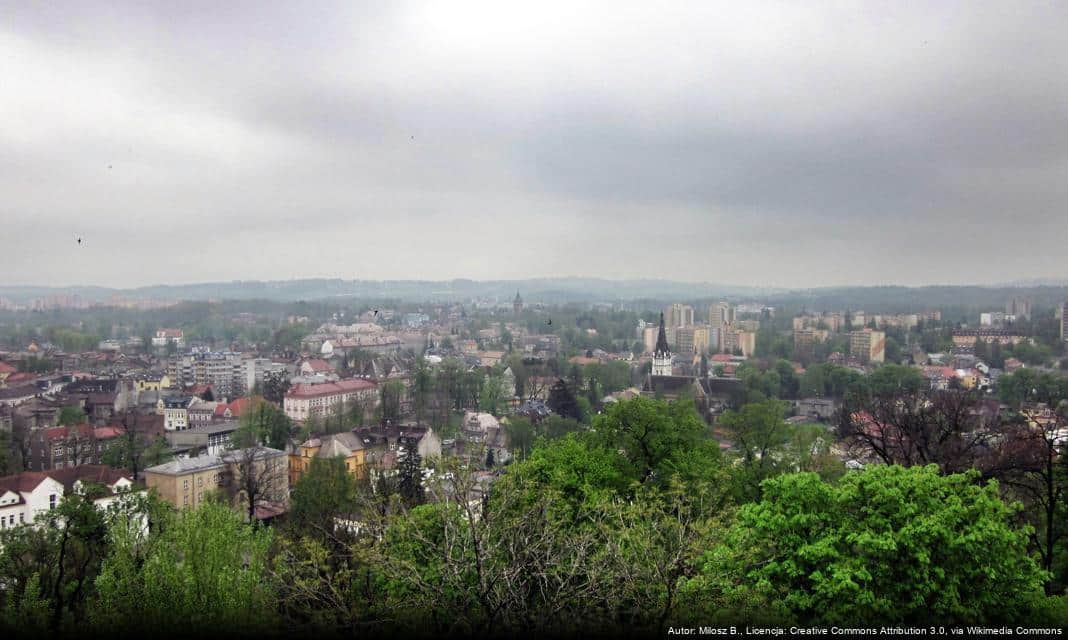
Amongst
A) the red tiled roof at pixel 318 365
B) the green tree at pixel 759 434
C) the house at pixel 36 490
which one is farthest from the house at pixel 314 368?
the green tree at pixel 759 434

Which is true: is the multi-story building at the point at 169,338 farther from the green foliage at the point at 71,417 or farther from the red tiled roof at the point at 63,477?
the red tiled roof at the point at 63,477

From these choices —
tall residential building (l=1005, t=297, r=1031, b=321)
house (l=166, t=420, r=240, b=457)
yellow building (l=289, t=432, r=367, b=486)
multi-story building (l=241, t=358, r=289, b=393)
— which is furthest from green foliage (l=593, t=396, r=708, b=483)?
tall residential building (l=1005, t=297, r=1031, b=321)

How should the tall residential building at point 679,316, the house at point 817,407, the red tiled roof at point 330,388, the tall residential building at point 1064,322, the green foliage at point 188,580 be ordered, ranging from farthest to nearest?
the tall residential building at point 679,316 → the tall residential building at point 1064,322 → the house at point 817,407 → the red tiled roof at point 330,388 → the green foliage at point 188,580

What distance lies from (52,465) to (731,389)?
30926mm

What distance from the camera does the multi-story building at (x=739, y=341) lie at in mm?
68831

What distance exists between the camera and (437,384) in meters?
38.2

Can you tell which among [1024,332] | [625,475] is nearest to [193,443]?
[625,475]

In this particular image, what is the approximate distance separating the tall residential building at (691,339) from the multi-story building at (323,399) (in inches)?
1613

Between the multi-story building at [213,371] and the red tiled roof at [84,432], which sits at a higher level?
the red tiled roof at [84,432]

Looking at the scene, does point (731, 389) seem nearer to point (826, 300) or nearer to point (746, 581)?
point (746, 581)

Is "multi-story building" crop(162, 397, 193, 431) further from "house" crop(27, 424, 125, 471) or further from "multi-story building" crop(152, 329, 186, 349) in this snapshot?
"multi-story building" crop(152, 329, 186, 349)

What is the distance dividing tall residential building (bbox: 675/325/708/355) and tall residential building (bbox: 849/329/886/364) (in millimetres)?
13162

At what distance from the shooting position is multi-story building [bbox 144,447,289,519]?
18.1 metres

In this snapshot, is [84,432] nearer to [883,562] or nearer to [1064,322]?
[883,562]
